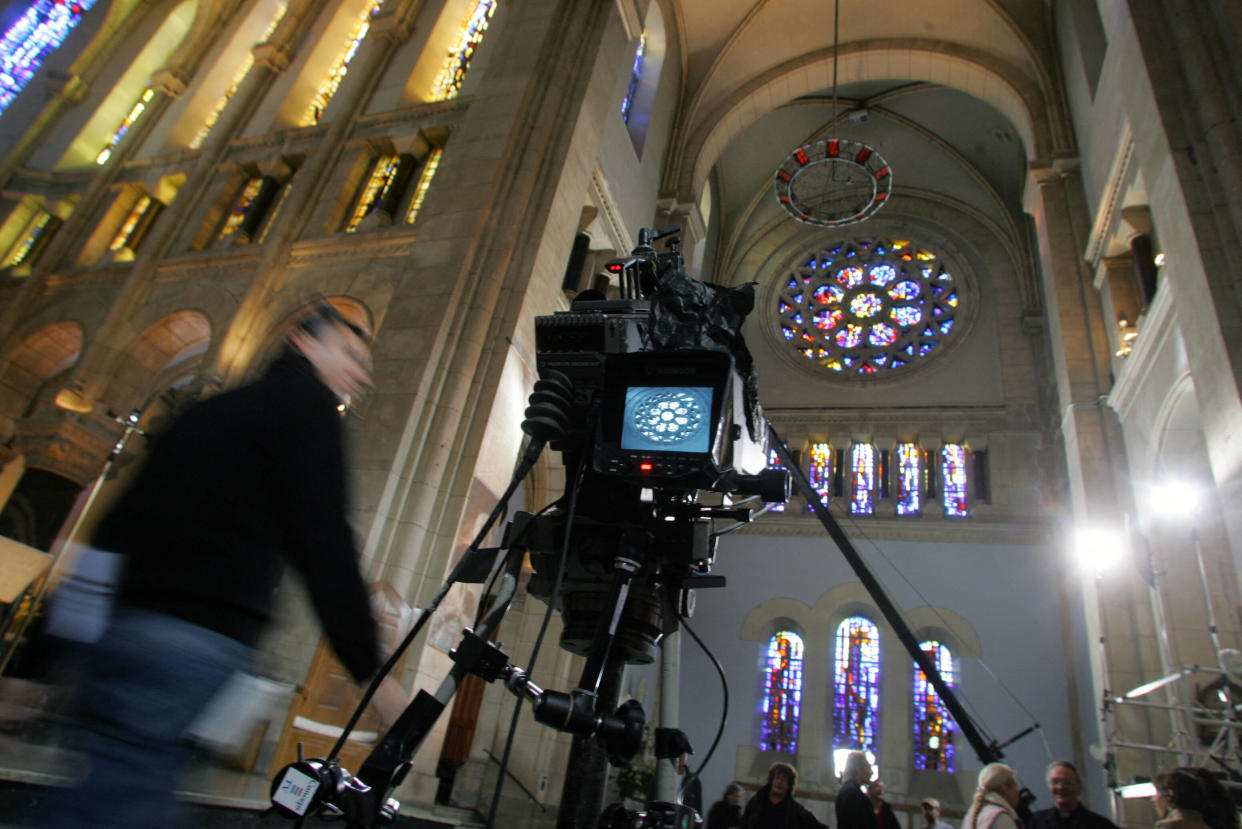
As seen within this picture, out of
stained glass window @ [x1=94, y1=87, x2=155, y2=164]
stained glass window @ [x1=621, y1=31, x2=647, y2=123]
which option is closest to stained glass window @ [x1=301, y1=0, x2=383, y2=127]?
stained glass window @ [x1=94, y1=87, x2=155, y2=164]

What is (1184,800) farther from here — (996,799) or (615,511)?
(615,511)

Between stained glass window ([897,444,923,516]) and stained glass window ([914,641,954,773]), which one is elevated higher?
stained glass window ([897,444,923,516])

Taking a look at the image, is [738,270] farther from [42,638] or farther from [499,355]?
[42,638]

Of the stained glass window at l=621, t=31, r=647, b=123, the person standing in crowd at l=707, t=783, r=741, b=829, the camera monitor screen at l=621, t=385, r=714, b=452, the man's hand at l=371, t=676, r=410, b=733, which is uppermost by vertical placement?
the stained glass window at l=621, t=31, r=647, b=123

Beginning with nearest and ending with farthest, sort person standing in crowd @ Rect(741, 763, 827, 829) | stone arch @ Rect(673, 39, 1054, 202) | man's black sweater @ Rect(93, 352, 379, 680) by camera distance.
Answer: man's black sweater @ Rect(93, 352, 379, 680) → person standing in crowd @ Rect(741, 763, 827, 829) → stone arch @ Rect(673, 39, 1054, 202)

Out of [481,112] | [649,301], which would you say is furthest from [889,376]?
[649,301]

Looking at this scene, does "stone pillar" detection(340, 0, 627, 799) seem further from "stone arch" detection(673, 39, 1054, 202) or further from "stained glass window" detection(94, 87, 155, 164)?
"stained glass window" detection(94, 87, 155, 164)

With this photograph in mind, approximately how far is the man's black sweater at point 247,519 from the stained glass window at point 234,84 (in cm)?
1157

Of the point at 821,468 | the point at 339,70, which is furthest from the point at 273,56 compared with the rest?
the point at 821,468

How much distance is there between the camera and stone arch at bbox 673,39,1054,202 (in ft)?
36.8

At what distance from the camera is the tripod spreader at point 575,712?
1301mm

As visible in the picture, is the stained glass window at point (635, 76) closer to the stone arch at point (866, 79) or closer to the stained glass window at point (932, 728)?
the stone arch at point (866, 79)

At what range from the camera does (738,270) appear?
53.8 ft

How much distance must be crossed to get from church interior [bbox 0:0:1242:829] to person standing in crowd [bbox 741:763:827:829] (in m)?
0.71
